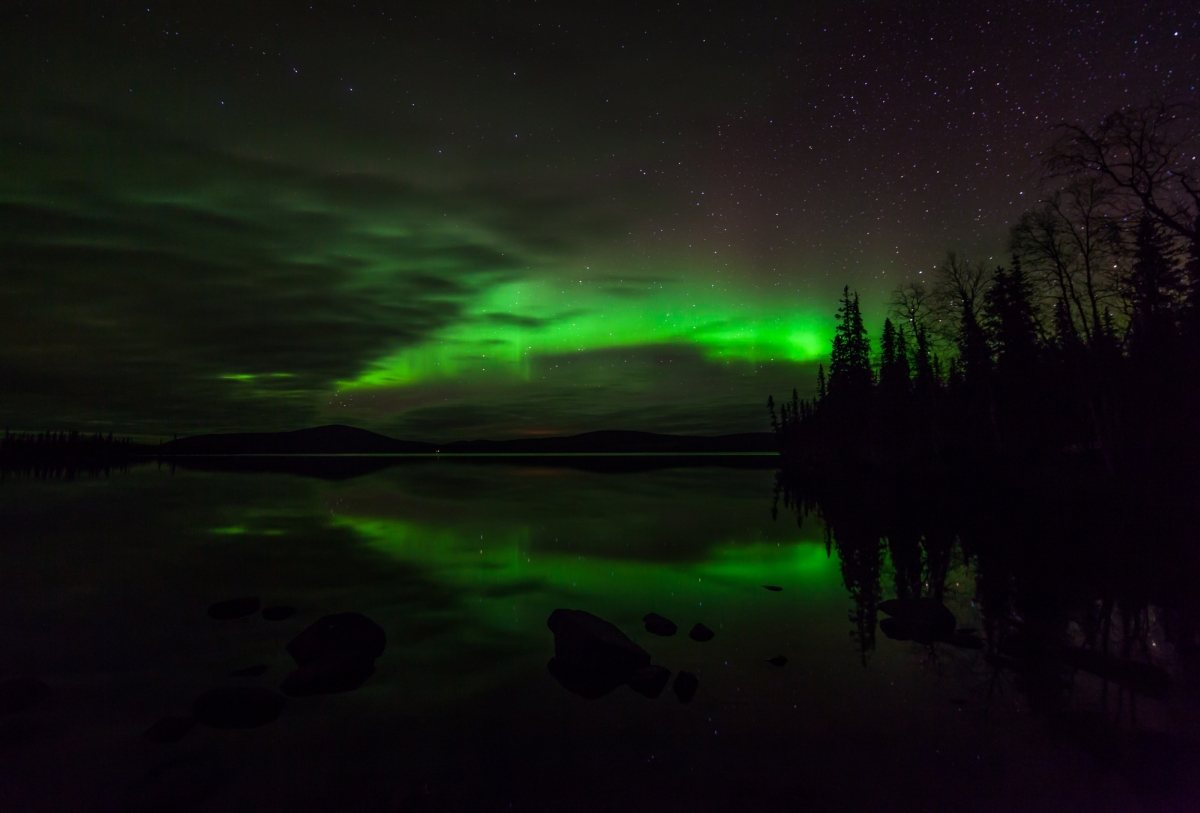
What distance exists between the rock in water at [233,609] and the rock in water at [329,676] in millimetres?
6860

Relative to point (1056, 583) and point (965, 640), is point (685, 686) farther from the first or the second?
point (1056, 583)

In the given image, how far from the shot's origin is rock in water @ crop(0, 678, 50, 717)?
11406 mm

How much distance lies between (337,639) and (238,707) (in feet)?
11.2

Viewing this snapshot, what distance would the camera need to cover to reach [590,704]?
37.2 ft

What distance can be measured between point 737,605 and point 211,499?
64401 mm

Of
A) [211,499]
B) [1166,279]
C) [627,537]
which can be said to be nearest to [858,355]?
[1166,279]

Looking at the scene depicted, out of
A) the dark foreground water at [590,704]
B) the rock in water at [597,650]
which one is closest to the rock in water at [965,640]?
the dark foreground water at [590,704]

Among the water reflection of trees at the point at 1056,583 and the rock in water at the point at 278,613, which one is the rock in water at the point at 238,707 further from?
the water reflection of trees at the point at 1056,583

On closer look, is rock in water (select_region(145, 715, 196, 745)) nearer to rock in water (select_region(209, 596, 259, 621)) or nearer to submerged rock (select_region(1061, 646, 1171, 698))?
rock in water (select_region(209, 596, 259, 621))

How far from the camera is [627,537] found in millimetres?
33094

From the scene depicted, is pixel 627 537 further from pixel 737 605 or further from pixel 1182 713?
pixel 1182 713

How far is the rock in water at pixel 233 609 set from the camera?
17969 millimetres

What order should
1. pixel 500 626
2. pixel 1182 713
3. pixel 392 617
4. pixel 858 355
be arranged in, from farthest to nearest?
1. pixel 858 355
2. pixel 392 617
3. pixel 500 626
4. pixel 1182 713

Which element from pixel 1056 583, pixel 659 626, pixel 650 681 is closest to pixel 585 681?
pixel 650 681
